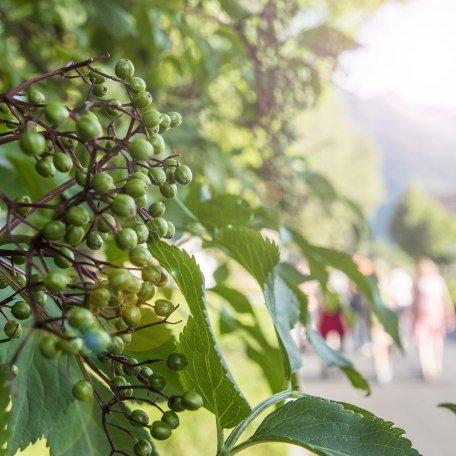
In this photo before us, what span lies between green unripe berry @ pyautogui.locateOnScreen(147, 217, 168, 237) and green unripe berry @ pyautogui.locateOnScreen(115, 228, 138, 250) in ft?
0.26

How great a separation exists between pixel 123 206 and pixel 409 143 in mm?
112418

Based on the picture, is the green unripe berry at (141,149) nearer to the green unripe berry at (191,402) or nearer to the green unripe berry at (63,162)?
the green unripe berry at (63,162)

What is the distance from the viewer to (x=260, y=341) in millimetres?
Answer: 1175

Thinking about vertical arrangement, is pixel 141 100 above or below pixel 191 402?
above

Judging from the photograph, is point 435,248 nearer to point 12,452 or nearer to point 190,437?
point 190,437

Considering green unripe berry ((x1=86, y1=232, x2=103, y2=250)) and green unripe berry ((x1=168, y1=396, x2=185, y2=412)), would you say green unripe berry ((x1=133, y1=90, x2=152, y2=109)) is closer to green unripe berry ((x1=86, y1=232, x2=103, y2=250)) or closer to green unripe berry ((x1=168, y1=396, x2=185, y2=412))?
green unripe berry ((x1=86, y1=232, x2=103, y2=250))

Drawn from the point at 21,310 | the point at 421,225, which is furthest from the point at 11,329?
the point at 421,225

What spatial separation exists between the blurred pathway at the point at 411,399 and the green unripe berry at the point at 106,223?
435 centimetres

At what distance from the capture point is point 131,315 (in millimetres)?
502

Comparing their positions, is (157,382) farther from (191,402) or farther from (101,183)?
(101,183)

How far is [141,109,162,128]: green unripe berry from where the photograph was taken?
1.74 ft

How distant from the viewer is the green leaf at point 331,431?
57 cm

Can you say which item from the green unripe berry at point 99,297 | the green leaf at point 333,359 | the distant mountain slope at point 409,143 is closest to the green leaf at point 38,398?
the green unripe berry at point 99,297

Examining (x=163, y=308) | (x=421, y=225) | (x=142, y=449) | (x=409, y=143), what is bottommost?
(x=142, y=449)
